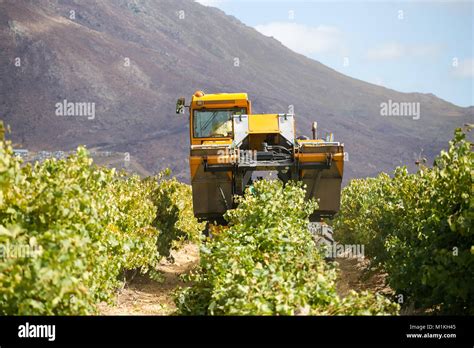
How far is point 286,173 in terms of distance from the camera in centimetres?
1689

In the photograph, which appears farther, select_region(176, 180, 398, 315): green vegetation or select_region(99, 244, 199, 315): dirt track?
select_region(99, 244, 199, 315): dirt track

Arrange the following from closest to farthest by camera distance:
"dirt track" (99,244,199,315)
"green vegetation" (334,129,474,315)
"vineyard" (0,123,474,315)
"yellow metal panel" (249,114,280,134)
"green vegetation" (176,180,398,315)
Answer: "vineyard" (0,123,474,315)
"green vegetation" (176,180,398,315)
"green vegetation" (334,129,474,315)
"dirt track" (99,244,199,315)
"yellow metal panel" (249,114,280,134)

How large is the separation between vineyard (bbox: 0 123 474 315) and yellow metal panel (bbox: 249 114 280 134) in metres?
3.10

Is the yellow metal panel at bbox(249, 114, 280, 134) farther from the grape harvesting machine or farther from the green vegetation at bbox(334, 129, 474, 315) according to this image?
the green vegetation at bbox(334, 129, 474, 315)

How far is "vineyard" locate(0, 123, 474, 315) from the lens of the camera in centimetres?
696

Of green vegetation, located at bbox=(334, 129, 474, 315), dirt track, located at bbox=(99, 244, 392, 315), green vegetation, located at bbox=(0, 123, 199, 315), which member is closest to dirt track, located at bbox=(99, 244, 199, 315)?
dirt track, located at bbox=(99, 244, 392, 315)

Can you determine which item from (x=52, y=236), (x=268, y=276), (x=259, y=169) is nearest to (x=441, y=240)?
(x=268, y=276)

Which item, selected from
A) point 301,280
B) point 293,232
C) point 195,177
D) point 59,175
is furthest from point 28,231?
point 195,177

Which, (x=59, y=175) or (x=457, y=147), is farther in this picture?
(x=457, y=147)

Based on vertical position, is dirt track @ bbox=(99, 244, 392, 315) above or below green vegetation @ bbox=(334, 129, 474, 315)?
below

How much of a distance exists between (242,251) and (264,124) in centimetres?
886
